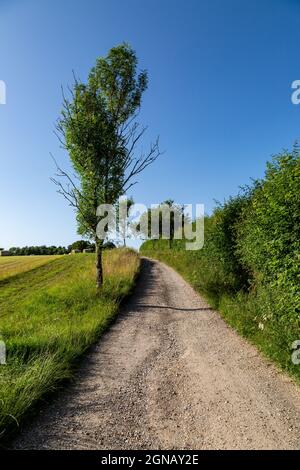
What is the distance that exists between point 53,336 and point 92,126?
1039cm

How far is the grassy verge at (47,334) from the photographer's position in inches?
216

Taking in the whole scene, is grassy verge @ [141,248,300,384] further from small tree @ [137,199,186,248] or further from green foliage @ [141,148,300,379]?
small tree @ [137,199,186,248]

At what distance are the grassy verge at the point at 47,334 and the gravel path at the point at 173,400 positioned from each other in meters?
0.35

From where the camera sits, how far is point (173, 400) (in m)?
6.07

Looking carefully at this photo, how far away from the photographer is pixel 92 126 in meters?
15.3

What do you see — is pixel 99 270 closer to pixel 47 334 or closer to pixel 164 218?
pixel 47 334

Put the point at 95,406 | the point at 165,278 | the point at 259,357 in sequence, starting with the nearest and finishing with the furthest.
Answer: the point at 95,406, the point at 259,357, the point at 165,278

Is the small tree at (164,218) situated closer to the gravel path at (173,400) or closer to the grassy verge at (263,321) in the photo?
the grassy verge at (263,321)

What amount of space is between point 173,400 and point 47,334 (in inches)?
162

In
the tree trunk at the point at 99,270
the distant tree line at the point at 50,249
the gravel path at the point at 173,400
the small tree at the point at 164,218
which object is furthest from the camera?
the distant tree line at the point at 50,249

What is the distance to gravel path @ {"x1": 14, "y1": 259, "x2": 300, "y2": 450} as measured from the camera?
4.83 m

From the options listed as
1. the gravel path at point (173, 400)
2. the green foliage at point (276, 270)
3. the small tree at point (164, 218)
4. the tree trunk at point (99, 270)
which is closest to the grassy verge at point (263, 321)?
the green foliage at point (276, 270)

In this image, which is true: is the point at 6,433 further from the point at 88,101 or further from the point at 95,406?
the point at 88,101
